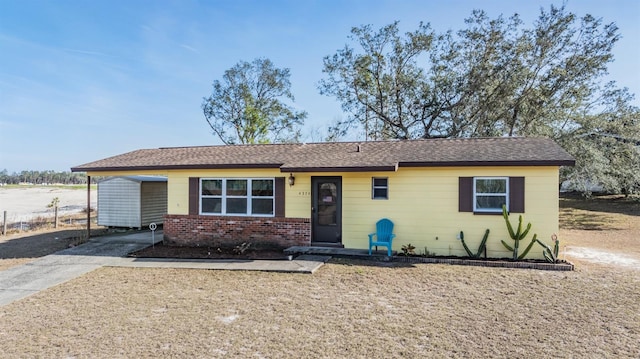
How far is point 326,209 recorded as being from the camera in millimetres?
9961

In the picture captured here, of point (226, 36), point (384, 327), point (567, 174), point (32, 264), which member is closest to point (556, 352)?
point (384, 327)

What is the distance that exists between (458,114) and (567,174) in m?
6.27

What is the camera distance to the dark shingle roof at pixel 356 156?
8.70 meters

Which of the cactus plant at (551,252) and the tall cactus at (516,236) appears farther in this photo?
the tall cactus at (516,236)

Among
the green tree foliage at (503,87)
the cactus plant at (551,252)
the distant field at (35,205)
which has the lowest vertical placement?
the distant field at (35,205)

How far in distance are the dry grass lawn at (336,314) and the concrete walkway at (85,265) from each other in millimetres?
390

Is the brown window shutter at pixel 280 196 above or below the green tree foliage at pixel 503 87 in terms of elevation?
below

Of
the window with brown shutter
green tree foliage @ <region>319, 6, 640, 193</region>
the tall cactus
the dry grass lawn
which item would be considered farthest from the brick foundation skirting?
green tree foliage @ <region>319, 6, 640, 193</region>

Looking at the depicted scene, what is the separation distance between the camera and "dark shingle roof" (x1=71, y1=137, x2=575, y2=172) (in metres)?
8.70

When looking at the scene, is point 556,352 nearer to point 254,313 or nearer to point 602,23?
point 254,313

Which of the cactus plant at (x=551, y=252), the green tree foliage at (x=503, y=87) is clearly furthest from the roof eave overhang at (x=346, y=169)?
the green tree foliage at (x=503, y=87)

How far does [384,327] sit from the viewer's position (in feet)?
15.6

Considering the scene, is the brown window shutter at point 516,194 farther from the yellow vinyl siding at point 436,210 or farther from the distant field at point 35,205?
the distant field at point 35,205

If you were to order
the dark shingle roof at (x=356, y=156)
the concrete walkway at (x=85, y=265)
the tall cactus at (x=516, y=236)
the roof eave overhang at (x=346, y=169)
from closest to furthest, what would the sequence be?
1. the concrete walkway at (x=85, y=265)
2. the tall cactus at (x=516, y=236)
3. the roof eave overhang at (x=346, y=169)
4. the dark shingle roof at (x=356, y=156)
